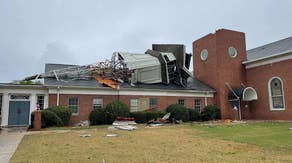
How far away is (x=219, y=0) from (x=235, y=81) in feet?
41.1

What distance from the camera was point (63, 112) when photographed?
18719mm

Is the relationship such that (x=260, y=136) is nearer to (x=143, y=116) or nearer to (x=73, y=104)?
(x=143, y=116)

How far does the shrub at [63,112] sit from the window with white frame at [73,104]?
1.67 meters

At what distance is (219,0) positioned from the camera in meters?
17.5

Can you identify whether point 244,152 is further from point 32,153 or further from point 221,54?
point 221,54

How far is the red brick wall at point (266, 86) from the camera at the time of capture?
22500mm

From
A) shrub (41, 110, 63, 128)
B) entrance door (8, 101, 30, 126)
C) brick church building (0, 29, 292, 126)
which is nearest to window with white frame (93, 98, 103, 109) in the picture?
brick church building (0, 29, 292, 126)

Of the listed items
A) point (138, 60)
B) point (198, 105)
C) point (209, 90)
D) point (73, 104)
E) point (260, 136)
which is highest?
point (138, 60)

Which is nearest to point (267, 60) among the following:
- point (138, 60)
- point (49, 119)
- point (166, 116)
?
point (166, 116)

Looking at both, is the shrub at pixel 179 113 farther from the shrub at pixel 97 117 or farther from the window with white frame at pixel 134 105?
the shrub at pixel 97 117

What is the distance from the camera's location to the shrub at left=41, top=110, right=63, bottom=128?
17.6 metres

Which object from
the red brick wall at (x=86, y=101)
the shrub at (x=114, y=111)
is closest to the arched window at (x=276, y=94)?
the red brick wall at (x=86, y=101)

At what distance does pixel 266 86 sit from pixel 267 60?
283 centimetres

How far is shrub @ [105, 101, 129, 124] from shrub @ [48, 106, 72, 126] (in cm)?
327
